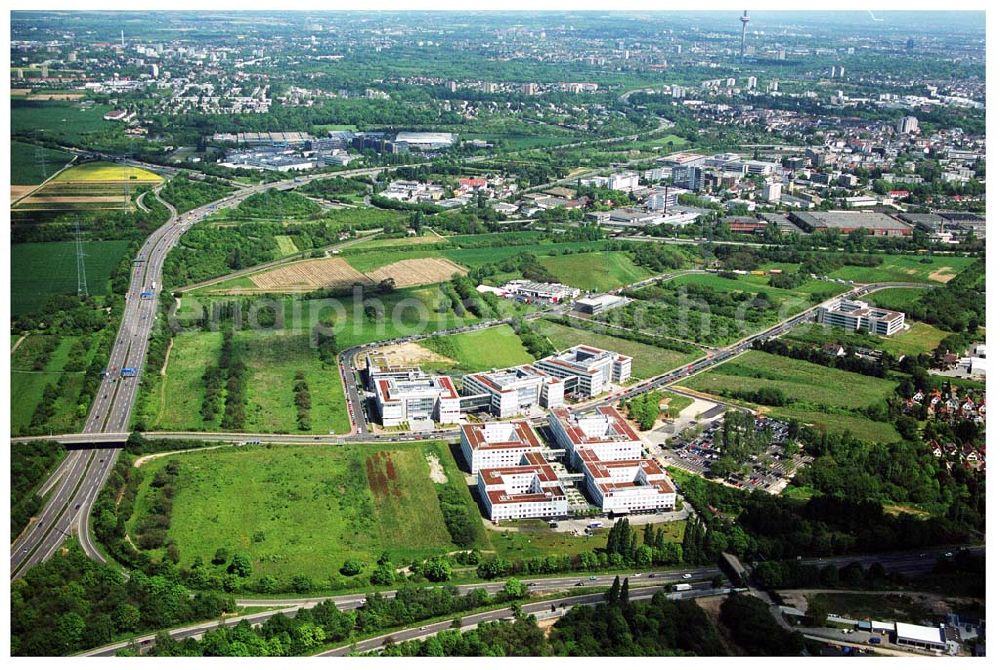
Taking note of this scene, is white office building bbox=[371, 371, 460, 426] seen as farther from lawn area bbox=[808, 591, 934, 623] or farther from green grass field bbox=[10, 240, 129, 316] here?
green grass field bbox=[10, 240, 129, 316]

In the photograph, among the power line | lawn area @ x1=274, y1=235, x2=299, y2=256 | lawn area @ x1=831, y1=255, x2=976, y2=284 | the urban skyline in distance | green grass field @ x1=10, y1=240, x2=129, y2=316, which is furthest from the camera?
lawn area @ x1=274, y1=235, x2=299, y2=256

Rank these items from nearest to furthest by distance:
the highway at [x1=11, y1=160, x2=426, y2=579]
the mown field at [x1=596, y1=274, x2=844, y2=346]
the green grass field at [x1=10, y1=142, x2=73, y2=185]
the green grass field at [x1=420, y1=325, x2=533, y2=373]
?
the highway at [x1=11, y1=160, x2=426, y2=579]
the green grass field at [x1=420, y1=325, x2=533, y2=373]
the mown field at [x1=596, y1=274, x2=844, y2=346]
the green grass field at [x1=10, y1=142, x2=73, y2=185]

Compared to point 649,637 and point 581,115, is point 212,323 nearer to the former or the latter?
point 649,637

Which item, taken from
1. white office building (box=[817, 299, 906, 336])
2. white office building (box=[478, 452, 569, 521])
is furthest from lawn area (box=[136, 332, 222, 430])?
white office building (box=[817, 299, 906, 336])

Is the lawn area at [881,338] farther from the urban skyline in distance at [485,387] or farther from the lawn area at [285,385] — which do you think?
the lawn area at [285,385]

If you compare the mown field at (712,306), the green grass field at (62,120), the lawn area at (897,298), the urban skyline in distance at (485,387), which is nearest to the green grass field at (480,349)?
the urban skyline in distance at (485,387)

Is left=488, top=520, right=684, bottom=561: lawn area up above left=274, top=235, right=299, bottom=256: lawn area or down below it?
below

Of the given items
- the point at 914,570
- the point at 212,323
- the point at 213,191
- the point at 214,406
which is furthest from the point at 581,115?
the point at 914,570
